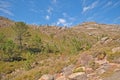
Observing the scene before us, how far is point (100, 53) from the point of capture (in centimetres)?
2639

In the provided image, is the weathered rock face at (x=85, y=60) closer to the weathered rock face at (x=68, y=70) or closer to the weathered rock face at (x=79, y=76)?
the weathered rock face at (x=68, y=70)

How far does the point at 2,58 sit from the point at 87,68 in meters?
61.8

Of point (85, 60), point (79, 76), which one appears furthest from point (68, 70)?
point (79, 76)

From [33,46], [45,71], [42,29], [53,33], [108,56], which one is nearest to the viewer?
[108,56]

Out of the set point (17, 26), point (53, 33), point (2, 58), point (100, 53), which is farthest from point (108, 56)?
point (53, 33)

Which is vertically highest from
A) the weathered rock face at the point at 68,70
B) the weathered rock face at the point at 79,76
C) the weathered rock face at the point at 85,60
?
the weathered rock face at the point at 85,60

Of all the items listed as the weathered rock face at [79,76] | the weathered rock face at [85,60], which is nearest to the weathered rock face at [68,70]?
the weathered rock face at [85,60]

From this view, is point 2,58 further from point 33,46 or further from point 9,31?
point 9,31

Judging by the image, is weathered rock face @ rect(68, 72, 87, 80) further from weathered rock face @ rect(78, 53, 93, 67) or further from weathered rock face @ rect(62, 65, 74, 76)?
weathered rock face @ rect(78, 53, 93, 67)

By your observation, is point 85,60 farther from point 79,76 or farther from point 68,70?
point 79,76

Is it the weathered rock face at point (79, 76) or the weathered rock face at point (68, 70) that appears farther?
the weathered rock face at point (68, 70)

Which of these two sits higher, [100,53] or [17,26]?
[17,26]

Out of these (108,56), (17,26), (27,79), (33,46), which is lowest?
(27,79)

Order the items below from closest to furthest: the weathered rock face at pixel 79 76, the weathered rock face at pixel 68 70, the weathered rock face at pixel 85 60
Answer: the weathered rock face at pixel 79 76
the weathered rock face at pixel 68 70
the weathered rock face at pixel 85 60
